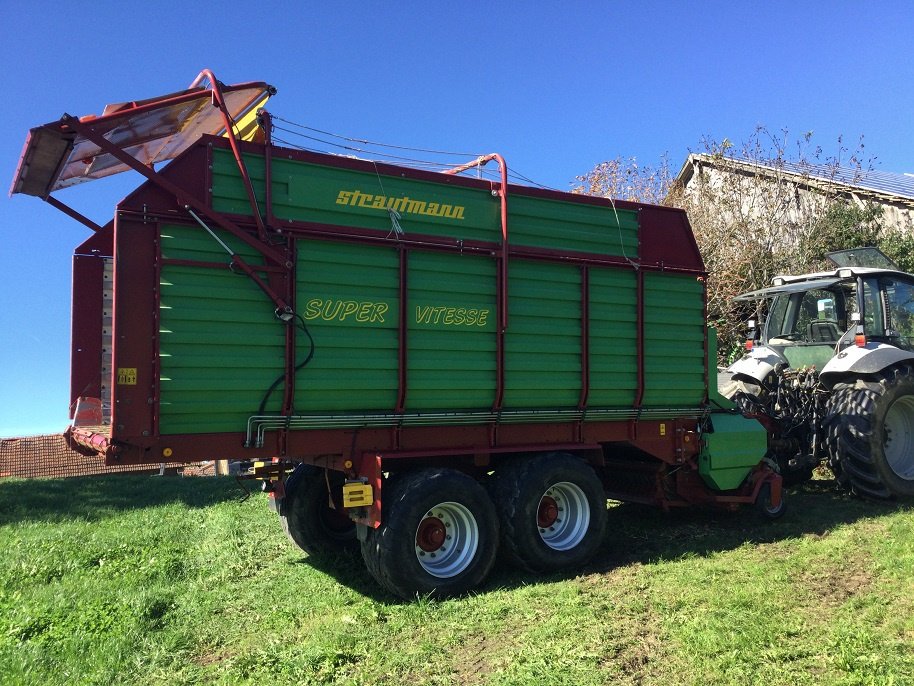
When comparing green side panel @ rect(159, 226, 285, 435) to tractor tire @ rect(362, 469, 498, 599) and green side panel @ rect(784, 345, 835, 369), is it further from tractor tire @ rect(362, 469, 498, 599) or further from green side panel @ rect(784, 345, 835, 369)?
green side panel @ rect(784, 345, 835, 369)

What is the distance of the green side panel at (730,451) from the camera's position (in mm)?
7016

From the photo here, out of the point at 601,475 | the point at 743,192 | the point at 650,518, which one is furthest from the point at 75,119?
the point at 743,192

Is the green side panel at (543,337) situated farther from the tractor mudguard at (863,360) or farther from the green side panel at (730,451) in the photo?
the tractor mudguard at (863,360)

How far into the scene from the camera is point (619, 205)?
6586mm

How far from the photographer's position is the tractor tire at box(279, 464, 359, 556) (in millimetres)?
6402

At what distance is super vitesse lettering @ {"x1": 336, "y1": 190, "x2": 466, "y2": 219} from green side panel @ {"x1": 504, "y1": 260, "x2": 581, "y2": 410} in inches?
27.8

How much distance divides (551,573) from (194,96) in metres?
4.69

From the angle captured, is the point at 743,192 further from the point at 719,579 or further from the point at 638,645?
the point at 638,645

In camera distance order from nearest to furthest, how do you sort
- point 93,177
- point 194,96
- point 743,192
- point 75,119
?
point 75,119 < point 194,96 < point 93,177 < point 743,192

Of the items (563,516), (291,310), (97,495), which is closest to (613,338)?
(563,516)

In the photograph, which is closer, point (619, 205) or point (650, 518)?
point (619, 205)

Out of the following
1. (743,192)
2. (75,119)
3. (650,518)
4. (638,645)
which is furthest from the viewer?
(743,192)

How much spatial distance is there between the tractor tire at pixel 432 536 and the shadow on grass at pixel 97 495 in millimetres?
5045

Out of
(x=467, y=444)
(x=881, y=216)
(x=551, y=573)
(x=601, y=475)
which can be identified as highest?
(x=881, y=216)
